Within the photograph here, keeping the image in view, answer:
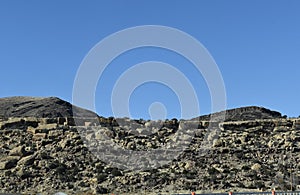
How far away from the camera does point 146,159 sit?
6850cm

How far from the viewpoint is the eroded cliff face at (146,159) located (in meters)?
59.6

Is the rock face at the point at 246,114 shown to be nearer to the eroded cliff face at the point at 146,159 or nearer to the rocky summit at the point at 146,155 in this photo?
the rocky summit at the point at 146,155

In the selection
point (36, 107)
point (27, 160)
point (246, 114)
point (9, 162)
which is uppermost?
point (36, 107)

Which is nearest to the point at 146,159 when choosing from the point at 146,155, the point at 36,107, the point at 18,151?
the point at 146,155

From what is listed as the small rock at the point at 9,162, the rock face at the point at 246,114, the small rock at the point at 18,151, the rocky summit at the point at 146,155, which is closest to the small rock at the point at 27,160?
the rocky summit at the point at 146,155

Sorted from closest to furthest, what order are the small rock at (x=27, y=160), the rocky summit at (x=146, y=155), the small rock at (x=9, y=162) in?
the rocky summit at (x=146, y=155)
the small rock at (x=9, y=162)
the small rock at (x=27, y=160)

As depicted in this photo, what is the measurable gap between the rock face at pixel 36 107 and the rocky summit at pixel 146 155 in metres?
21.3

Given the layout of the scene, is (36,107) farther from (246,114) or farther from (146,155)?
(146,155)

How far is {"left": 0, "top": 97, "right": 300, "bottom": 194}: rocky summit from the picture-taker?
2343 inches

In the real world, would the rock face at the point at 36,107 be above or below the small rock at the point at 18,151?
above

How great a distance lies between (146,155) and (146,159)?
165 cm

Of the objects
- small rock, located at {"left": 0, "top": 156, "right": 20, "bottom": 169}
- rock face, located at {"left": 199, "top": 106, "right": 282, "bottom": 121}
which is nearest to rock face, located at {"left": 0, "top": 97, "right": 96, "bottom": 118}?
rock face, located at {"left": 199, "top": 106, "right": 282, "bottom": 121}

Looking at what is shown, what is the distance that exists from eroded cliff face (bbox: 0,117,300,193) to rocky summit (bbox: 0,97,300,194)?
107 millimetres

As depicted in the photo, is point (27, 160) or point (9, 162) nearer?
point (9, 162)
